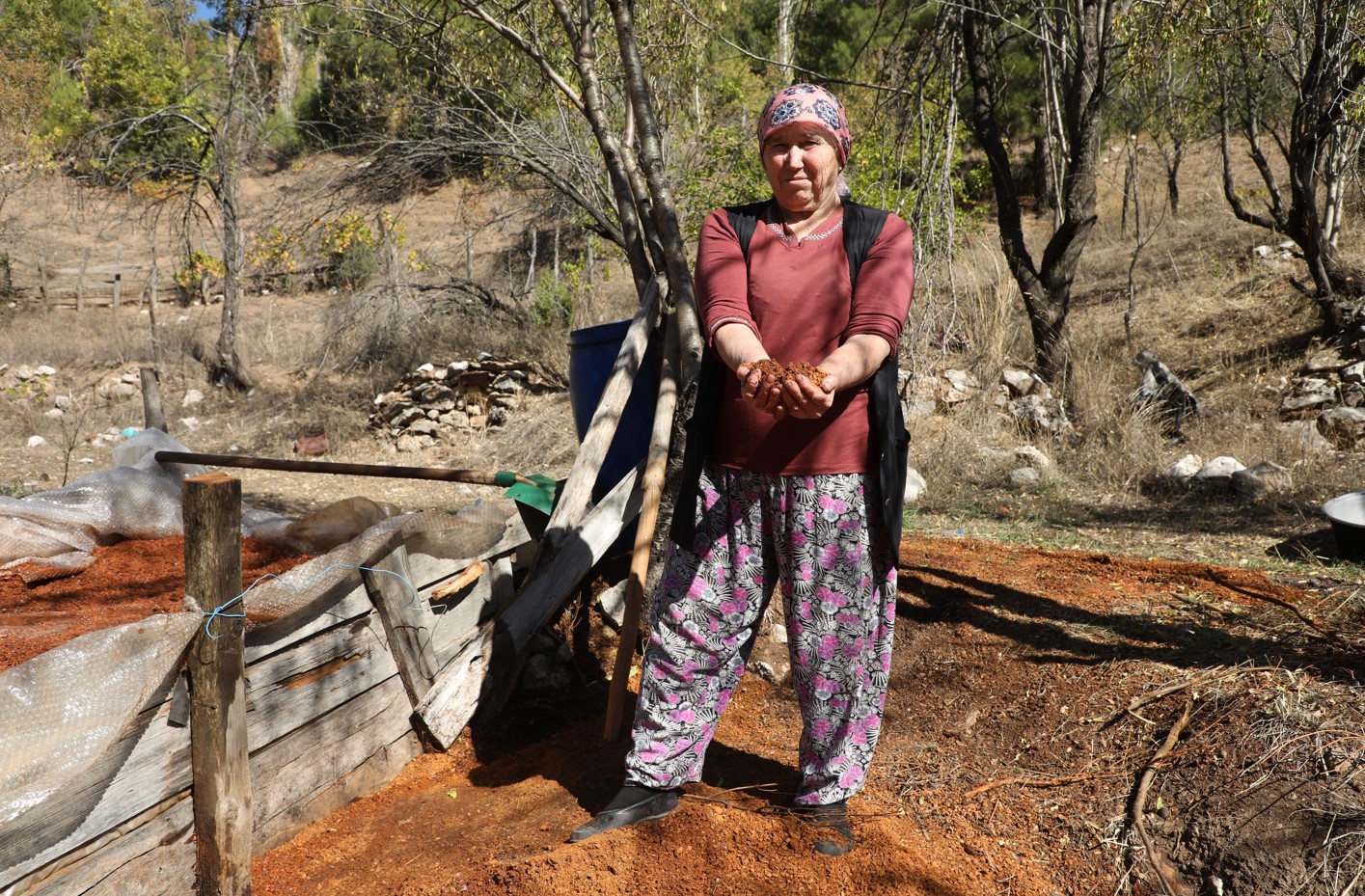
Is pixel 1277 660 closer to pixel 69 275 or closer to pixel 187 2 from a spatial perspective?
pixel 187 2

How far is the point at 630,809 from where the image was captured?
2.12 m

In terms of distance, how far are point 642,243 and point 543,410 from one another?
14.9 ft

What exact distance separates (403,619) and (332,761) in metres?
0.40

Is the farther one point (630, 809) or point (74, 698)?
point (630, 809)

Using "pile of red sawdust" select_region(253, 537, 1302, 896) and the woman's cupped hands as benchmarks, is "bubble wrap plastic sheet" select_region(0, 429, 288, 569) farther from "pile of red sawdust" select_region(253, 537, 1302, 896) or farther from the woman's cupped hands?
the woman's cupped hands

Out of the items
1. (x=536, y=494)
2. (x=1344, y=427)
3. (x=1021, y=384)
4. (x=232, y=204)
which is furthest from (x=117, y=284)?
(x=1344, y=427)

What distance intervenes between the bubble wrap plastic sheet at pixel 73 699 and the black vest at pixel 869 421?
1.01 meters

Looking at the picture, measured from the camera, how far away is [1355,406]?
6.81m

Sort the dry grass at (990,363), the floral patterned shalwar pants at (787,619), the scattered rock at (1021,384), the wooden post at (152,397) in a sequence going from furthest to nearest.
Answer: the scattered rock at (1021,384) → the dry grass at (990,363) → the wooden post at (152,397) → the floral patterned shalwar pants at (787,619)

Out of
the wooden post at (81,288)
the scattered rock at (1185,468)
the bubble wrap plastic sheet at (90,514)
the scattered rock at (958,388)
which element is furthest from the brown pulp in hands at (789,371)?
the wooden post at (81,288)

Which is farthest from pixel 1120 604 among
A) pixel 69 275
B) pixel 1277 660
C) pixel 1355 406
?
pixel 69 275

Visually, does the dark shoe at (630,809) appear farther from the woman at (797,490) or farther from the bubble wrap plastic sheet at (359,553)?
the bubble wrap plastic sheet at (359,553)

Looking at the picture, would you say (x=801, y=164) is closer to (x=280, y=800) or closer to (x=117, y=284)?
(x=280, y=800)

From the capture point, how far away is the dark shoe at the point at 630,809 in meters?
A: 2.10
